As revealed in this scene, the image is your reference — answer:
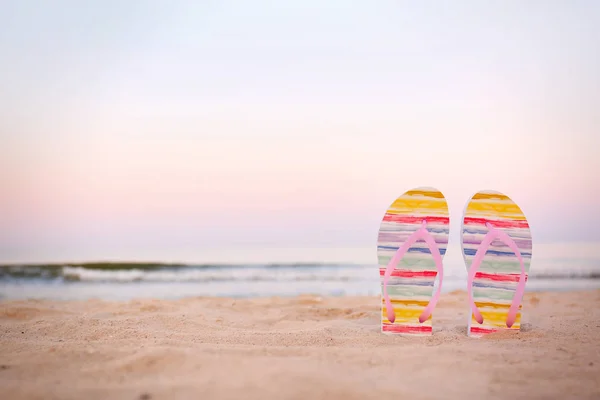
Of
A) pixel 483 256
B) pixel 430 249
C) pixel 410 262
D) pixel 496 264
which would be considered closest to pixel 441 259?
pixel 430 249

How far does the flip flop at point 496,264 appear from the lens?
4.41m

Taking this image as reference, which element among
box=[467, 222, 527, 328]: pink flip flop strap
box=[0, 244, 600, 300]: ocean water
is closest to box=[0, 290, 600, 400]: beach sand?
box=[467, 222, 527, 328]: pink flip flop strap

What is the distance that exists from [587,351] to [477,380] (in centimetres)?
108

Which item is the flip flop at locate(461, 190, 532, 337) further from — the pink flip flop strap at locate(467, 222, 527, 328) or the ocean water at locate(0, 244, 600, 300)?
the ocean water at locate(0, 244, 600, 300)

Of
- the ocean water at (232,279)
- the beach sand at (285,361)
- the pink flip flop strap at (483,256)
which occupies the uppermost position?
the pink flip flop strap at (483,256)

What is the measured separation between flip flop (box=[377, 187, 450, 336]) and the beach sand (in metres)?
0.25

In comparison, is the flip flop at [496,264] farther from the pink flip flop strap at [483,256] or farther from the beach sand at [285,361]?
the beach sand at [285,361]

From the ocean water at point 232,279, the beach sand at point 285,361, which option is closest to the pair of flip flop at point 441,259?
the beach sand at point 285,361

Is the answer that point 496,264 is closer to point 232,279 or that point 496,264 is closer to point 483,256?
point 483,256

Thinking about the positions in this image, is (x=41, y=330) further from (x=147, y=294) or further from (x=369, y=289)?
(x=369, y=289)

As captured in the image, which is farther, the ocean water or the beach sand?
the ocean water

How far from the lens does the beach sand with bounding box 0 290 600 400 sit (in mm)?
2604

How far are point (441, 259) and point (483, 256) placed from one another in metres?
0.37

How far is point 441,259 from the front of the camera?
14.5ft
